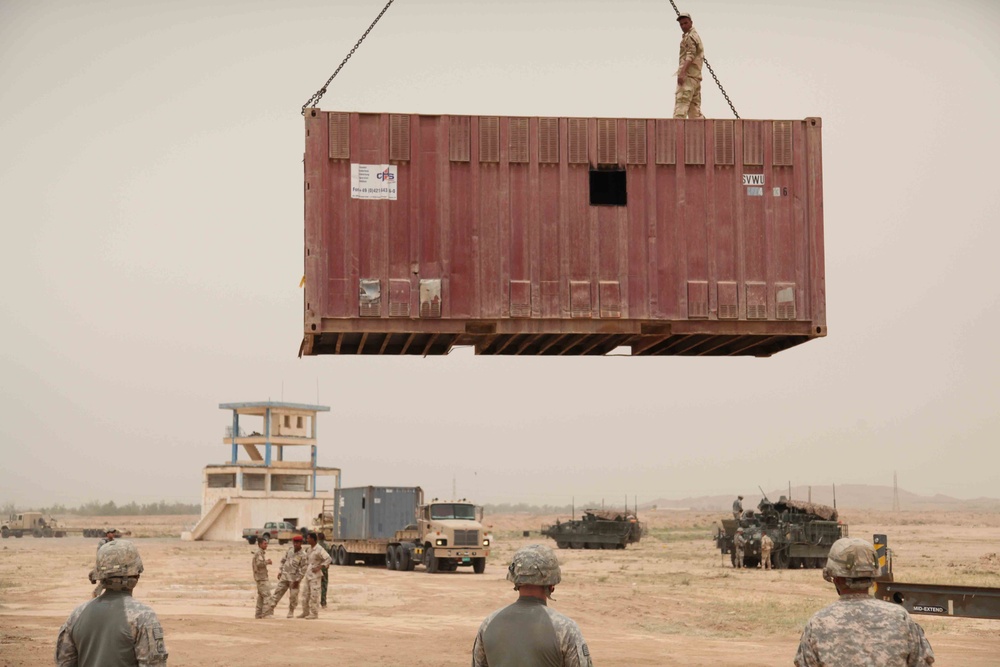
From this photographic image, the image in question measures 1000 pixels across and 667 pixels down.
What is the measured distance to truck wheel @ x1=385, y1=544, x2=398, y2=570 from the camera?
1447 inches

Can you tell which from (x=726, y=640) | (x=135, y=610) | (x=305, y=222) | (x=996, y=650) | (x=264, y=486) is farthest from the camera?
(x=264, y=486)

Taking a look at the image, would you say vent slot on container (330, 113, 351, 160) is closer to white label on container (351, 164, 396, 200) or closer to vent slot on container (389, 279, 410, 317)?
white label on container (351, 164, 396, 200)

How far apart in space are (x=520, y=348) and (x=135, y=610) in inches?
319

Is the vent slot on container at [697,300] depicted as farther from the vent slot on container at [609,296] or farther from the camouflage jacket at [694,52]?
the camouflage jacket at [694,52]

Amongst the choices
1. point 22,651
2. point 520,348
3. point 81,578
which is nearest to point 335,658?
point 22,651

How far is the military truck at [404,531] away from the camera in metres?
34.1

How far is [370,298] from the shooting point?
1225cm

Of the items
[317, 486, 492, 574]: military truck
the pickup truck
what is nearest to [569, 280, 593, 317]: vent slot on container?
[317, 486, 492, 574]: military truck

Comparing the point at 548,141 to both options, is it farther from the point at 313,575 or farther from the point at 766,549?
the point at 766,549

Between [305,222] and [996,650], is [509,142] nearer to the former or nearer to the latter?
[305,222]

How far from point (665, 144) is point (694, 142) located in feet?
1.04

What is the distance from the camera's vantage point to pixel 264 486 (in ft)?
217

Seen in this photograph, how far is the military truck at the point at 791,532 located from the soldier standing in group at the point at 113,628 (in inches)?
1297

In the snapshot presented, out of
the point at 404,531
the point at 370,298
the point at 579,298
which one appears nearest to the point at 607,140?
the point at 579,298
